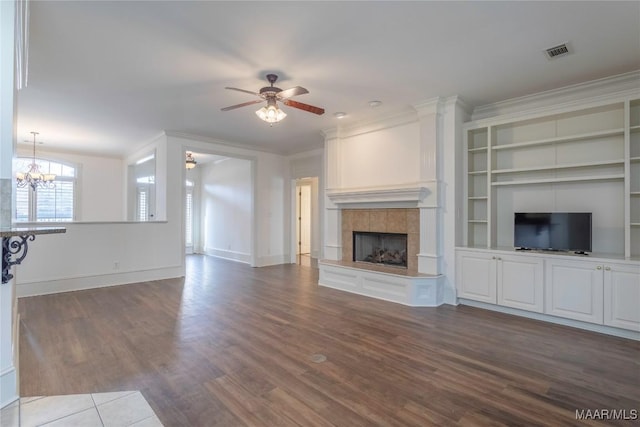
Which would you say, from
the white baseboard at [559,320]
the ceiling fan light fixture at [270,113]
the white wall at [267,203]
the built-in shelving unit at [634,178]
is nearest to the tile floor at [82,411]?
the ceiling fan light fixture at [270,113]

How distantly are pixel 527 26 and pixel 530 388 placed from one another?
2977 mm

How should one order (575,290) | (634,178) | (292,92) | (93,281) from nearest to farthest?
1. (292,92)
2. (575,290)
3. (634,178)
4. (93,281)

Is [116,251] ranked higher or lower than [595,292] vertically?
higher

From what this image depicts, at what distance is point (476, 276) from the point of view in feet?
14.3

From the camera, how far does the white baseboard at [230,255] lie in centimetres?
827

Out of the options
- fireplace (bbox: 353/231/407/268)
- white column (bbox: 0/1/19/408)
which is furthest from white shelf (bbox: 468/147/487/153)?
white column (bbox: 0/1/19/408)

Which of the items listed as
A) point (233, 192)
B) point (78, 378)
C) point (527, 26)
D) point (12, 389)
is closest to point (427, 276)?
point (527, 26)

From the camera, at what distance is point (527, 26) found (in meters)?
2.80

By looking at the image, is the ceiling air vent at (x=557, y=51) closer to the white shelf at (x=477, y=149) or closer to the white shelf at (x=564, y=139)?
the white shelf at (x=564, y=139)

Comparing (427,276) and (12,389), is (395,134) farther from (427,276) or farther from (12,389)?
(12,389)

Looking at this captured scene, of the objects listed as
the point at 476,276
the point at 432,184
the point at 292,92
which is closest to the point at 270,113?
the point at 292,92

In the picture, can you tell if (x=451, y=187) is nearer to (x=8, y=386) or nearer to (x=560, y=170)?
(x=560, y=170)

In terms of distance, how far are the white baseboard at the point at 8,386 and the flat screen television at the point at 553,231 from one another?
5.12m

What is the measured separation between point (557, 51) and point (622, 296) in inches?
102
